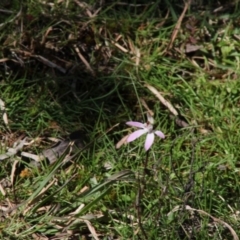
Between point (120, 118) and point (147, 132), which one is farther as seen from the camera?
point (120, 118)

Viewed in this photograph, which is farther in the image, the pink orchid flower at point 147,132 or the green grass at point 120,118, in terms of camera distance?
the green grass at point 120,118

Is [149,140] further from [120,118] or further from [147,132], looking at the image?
[120,118]

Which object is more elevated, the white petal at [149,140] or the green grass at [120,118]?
the white petal at [149,140]

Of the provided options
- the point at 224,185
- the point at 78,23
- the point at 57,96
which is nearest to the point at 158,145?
the point at 224,185

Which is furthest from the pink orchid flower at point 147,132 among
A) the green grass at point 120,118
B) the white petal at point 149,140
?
the green grass at point 120,118

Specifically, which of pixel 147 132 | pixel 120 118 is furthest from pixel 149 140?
pixel 120 118

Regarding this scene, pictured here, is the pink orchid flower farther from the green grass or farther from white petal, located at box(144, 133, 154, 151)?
the green grass

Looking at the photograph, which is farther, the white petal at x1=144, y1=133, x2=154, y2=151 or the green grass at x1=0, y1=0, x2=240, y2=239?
the green grass at x1=0, y1=0, x2=240, y2=239

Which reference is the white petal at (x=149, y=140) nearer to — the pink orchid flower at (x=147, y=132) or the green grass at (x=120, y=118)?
the pink orchid flower at (x=147, y=132)

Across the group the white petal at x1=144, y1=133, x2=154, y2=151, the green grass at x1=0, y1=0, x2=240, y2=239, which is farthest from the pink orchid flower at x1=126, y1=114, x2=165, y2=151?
the green grass at x1=0, y1=0, x2=240, y2=239
